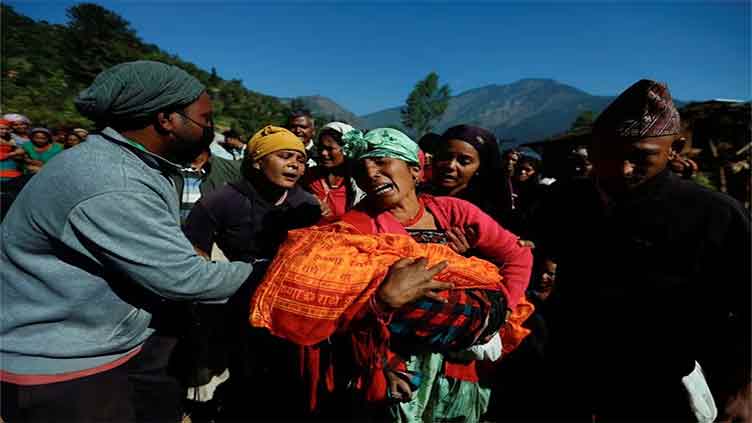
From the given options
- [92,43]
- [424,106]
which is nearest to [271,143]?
[92,43]

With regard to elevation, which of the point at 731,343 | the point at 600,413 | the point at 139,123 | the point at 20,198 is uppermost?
the point at 139,123

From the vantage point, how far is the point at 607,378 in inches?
74.2

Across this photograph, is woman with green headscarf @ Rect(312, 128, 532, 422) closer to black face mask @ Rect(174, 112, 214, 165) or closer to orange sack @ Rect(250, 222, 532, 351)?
orange sack @ Rect(250, 222, 532, 351)

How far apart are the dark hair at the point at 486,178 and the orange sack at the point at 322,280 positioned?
1.32 metres

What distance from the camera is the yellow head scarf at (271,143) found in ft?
9.77

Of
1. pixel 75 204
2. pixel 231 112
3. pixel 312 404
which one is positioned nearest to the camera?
pixel 75 204

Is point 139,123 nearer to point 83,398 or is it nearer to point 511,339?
point 83,398

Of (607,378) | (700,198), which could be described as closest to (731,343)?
(607,378)

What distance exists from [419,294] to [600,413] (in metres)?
1.31

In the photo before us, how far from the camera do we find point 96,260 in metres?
1.55

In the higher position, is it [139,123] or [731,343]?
[139,123]

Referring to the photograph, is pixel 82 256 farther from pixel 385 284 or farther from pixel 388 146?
pixel 388 146

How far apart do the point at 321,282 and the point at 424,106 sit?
6262 centimetres

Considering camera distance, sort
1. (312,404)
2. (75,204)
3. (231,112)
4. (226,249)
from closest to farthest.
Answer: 1. (75,204)
2. (312,404)
3. (226,249)
4. (231,112)
